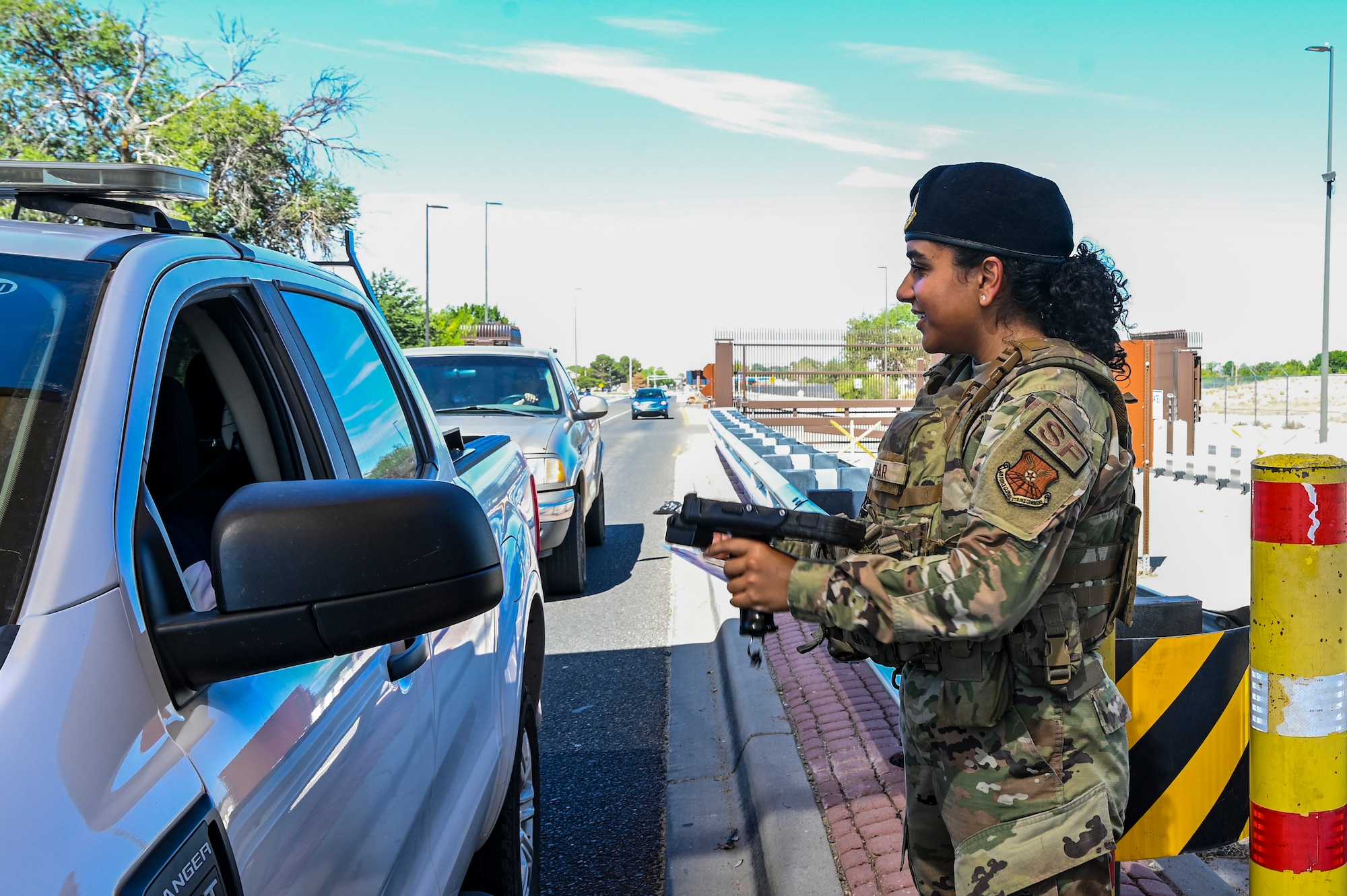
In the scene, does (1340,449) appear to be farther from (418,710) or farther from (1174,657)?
(418,710)

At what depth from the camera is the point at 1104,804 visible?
204cm

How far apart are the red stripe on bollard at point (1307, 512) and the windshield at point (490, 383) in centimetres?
671

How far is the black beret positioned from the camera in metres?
2.05

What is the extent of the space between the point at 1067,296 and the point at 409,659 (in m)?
1.45

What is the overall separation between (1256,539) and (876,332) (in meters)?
72.2

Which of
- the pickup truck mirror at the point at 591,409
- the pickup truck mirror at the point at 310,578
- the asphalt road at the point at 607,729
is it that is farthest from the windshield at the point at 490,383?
the pickup truck mirror at the point at 310,578

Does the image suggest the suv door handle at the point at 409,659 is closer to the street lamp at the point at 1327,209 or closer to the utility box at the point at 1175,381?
the utility box at the point at 1175,381

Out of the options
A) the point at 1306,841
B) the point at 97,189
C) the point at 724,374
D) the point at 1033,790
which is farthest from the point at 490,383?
the point at 724,374

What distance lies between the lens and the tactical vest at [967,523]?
1988 millimetres

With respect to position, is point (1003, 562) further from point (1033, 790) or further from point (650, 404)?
point (650, 404)

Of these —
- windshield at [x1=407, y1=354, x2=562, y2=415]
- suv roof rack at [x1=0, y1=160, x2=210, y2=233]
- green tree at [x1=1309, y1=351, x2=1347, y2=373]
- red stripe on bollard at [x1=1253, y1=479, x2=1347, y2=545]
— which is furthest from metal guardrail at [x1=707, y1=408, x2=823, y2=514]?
green tree at [x1=1309, y1=351, x2=1347, y2=373]

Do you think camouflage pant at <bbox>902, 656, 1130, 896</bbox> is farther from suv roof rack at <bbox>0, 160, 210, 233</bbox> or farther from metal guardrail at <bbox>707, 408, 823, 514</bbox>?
suv roof rack at <bbox>0, 160, 210, 233</bbox>

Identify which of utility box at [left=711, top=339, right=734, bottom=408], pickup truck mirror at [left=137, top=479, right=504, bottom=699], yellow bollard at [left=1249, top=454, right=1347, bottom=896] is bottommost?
yellow bollard at [left=1249, top=454, right=1347, bottom=896]

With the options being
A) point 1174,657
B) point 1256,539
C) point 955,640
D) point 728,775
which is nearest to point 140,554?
point 955,640
